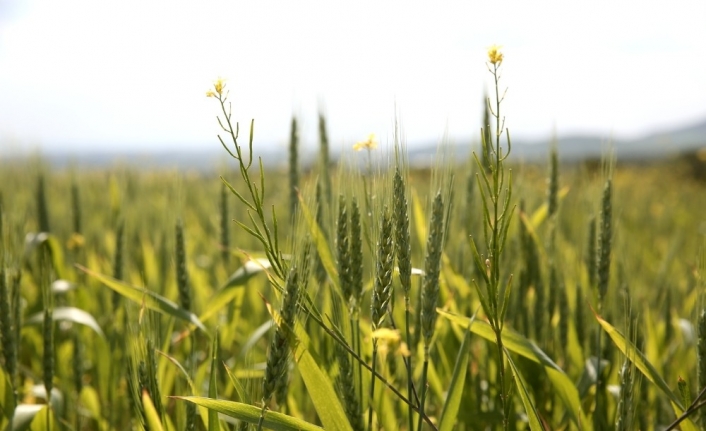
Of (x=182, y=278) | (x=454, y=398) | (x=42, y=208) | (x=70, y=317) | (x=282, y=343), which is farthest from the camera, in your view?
(x=42, y=208)

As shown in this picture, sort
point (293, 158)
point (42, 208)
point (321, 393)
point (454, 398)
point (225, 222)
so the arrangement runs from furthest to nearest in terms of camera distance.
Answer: point (42, 208) < point (225, 222) < point (293, 158) < point (454, 398) < point (321, 393)

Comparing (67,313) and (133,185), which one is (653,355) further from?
(133,185)

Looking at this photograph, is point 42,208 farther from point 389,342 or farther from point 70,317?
point 389,342

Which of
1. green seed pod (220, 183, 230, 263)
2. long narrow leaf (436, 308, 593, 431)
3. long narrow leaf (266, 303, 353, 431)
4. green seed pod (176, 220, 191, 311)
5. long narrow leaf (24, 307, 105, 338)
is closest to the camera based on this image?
long narrow leaf (266, 303, 353, 431)

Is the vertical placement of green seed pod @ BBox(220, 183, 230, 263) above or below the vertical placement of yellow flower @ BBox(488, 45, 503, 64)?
below

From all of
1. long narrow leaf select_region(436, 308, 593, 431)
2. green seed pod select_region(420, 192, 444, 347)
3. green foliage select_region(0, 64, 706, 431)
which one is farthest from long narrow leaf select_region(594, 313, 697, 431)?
green seed pod select_region(420, 192, 444, 347)

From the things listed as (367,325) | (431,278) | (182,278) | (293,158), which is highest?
(293,158)

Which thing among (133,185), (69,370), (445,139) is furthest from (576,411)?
(133,185)

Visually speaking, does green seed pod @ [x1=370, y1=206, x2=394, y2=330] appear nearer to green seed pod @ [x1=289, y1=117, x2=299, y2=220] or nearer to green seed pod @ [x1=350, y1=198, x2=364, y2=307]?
green seed pod @ [x1=350, y1=198, x2=364, y2=307]

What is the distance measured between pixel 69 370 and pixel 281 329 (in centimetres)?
204

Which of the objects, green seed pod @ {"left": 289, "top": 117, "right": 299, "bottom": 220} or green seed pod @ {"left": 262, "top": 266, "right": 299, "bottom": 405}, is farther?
green seed pod @ {"left": 289, "top": 117, "right": 299, "bottom": 220}

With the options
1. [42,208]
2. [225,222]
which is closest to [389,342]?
[225,222]

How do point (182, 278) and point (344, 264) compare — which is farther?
point (182, 278)

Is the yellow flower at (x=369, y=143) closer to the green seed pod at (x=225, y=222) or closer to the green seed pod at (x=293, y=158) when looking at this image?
the green seed pod at (x=293, y=158)
